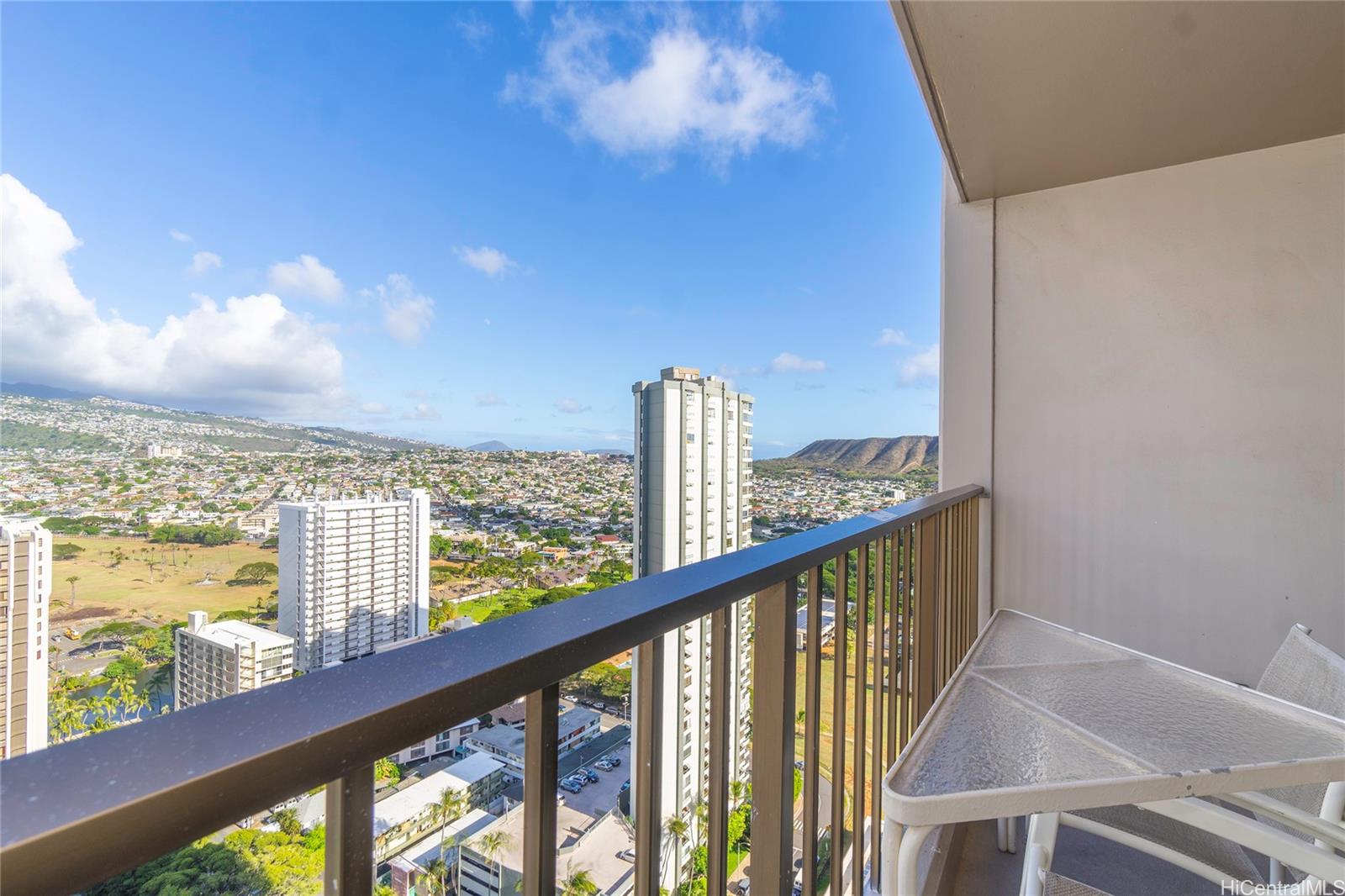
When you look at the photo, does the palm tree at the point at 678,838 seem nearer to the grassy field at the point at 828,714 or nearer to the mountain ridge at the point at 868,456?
the grassy field at the point at 828,714

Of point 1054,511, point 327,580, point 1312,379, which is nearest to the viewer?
point 1312,379

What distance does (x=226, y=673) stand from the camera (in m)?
1.81

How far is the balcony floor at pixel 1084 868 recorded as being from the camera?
1.73m

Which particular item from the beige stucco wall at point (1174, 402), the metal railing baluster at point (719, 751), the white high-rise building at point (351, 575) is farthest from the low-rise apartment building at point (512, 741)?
the beige stucco wall at point (1174, 402)

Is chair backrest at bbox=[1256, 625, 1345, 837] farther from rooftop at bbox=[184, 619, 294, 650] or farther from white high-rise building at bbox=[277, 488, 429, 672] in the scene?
rooftop at bbox=[184, 619, 294, 650]

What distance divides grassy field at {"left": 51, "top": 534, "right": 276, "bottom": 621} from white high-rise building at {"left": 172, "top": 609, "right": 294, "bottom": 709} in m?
0.34

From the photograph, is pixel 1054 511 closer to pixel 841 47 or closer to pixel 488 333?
pixel 841 47

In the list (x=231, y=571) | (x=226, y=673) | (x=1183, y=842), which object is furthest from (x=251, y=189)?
(x=1183, y=842)

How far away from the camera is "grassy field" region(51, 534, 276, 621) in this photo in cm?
297

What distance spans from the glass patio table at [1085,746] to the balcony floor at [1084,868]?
1062 mm

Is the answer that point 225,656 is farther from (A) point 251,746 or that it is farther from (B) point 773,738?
(A) point 251,746

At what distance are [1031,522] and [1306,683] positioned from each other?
5.67ft

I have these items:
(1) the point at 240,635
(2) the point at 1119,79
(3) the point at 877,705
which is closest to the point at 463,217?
(1) the point at 240,635

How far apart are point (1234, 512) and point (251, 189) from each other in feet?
56.0
